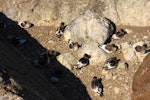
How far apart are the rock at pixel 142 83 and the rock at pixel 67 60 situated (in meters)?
2.34

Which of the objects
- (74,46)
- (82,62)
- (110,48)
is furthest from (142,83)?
(74,46)

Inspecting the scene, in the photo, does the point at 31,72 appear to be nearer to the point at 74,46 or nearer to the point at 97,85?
the point at 97,85

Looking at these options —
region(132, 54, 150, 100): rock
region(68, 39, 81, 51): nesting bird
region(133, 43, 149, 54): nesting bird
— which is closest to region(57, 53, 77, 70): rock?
region(68, 39, 81, 51): nesting bird

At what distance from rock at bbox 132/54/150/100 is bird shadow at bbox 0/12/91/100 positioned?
1506mm

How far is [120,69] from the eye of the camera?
16.2m

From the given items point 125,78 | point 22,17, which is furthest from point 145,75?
point 22,17

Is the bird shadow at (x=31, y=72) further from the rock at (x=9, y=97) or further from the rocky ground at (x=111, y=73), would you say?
the rock at (x=9, y=97)

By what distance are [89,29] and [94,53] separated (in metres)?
1.11

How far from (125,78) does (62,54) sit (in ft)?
7.65

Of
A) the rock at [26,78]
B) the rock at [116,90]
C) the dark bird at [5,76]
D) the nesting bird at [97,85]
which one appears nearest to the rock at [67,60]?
the nesting bird at [97,85]

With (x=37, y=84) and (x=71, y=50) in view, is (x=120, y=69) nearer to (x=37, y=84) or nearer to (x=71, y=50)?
→ (x=71, y=50)

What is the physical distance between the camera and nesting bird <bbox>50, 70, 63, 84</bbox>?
15.8 meters

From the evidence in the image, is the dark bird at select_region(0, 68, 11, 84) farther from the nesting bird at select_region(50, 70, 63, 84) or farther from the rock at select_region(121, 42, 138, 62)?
the rock at select_region(121, 42, 138, 62)

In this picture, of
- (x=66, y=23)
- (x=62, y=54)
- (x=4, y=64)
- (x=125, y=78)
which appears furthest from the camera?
(x=66, y=23)
